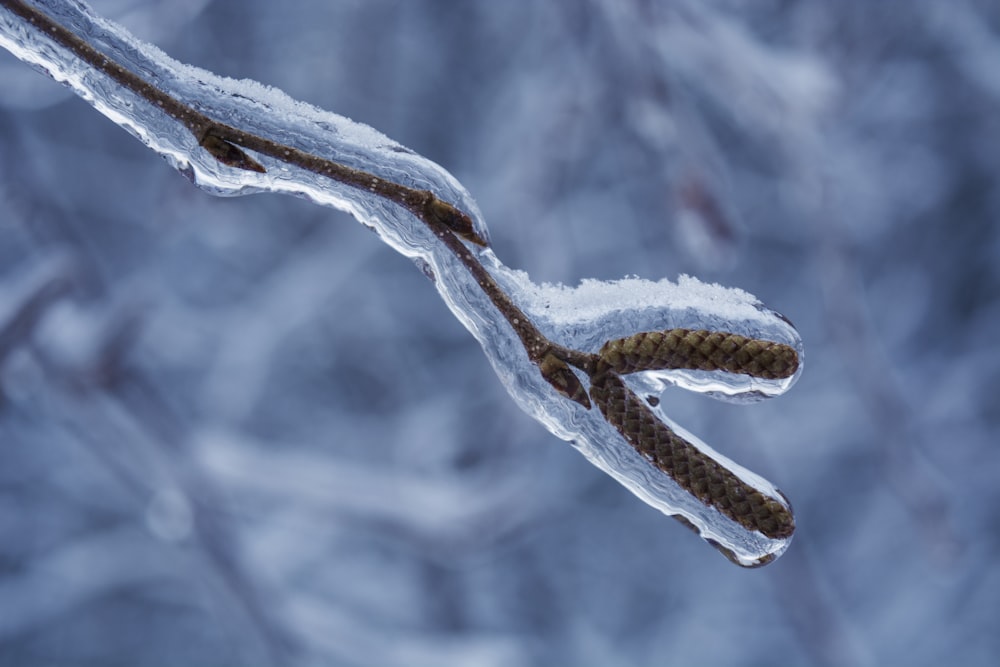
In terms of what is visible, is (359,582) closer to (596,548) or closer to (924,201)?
(596,548)

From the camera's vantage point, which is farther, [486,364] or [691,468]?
[486,364]

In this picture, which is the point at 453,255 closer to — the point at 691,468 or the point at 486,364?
the point at 691,468

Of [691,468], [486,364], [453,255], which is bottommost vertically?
[691,468]

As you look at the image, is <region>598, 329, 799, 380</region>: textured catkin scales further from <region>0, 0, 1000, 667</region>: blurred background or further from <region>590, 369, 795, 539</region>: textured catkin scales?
<region>0, 0, 1000, 667</region>: blurred background

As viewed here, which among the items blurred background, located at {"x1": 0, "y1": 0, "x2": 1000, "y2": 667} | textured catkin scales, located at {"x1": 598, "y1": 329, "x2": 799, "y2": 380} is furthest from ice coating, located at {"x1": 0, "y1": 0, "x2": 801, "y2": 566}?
blurred background, located at {"x1": 0, "y1": 0, "x2": 1000, "y2": 667}

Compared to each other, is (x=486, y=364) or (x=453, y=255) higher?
(x=486, y=364)

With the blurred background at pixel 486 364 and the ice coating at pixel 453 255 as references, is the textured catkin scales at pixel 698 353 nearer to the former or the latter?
the ice coating at pixel 453 255

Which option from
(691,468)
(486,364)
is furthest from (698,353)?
(486,364)
